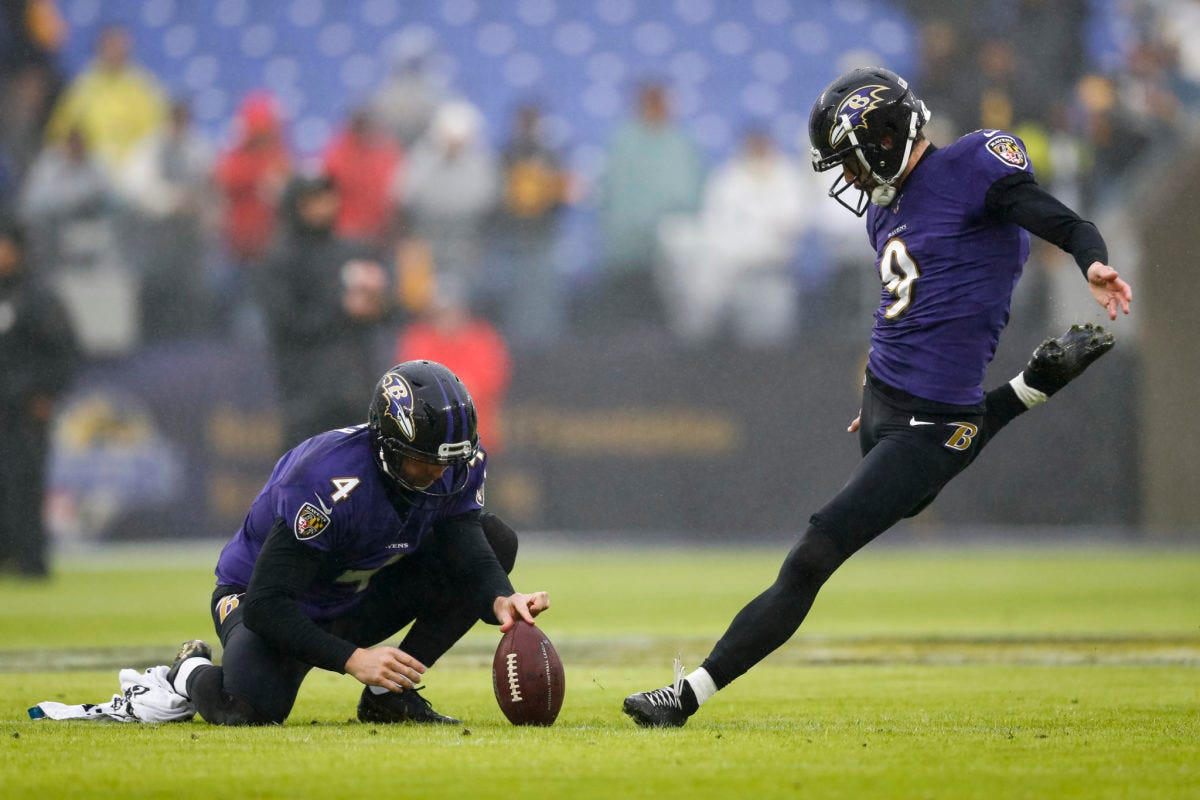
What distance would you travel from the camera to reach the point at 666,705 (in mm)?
5555

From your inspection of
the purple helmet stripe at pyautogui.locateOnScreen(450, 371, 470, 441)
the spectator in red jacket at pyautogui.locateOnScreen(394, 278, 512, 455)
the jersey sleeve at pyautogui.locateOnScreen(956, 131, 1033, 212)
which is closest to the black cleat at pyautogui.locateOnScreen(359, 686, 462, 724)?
the purple helmet stripe at pyautogui.locateOnScreen(450, 371, 470, 441)

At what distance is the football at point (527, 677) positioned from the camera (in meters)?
5.57

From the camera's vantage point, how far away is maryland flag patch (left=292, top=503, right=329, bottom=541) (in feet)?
17.9

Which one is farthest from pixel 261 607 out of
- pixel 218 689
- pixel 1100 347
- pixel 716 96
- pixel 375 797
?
pixel 716 96

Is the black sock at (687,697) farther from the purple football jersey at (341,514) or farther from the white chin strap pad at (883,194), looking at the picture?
the white chin strap pad at (883,194)

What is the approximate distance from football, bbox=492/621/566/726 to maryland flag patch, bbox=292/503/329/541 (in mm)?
772

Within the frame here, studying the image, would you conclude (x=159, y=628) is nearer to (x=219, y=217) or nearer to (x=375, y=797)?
(x=375, y=797)

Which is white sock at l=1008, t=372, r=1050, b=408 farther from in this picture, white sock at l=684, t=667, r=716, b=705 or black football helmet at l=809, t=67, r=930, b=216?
white sock at l=684, t=667, r=716, b=705

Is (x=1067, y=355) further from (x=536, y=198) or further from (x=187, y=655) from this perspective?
(x=536, y=198)

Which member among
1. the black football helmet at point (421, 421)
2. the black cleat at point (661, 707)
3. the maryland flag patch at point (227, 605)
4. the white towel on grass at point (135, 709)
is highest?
the black football helmet at point (421, 421)

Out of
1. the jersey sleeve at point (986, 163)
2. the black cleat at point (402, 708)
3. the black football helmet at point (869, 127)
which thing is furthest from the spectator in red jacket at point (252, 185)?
the jersey sleeve at point (986, 163)

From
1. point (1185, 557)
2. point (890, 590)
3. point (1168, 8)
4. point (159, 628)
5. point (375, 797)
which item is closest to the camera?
point (375, 797)

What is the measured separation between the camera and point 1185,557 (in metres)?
16.4

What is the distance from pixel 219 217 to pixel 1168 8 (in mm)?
12210
